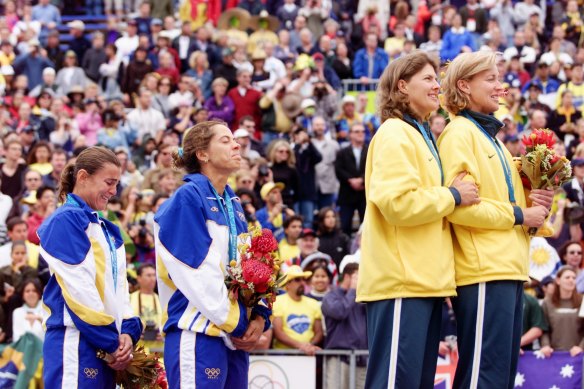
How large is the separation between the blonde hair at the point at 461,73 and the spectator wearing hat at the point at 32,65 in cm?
1590

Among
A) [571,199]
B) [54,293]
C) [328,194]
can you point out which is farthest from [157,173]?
[54,293]

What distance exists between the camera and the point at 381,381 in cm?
669

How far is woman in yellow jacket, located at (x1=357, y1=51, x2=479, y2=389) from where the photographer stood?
6633mm

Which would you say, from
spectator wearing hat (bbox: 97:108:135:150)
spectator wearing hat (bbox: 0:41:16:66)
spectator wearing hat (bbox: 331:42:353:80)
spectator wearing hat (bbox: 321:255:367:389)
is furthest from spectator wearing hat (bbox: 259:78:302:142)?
spectator wearing hat (bbox: 321:255:367:389)

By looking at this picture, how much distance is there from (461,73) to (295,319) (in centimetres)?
570

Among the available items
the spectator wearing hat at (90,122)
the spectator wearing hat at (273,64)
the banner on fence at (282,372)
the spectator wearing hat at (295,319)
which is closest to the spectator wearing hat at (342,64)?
the spectator wearing hat at (273,64)

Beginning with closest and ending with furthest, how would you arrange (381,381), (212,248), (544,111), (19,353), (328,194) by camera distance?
(381,381), (212,248), (19,353), (328,194), (544,111)

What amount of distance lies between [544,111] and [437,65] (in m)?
13.3

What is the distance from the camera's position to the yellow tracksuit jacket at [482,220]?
22.2 feet

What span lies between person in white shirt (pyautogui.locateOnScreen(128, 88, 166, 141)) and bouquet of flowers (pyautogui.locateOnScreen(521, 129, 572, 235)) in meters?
12.8

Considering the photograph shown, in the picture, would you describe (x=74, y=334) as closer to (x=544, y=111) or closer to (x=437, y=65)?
(x=437, y=65)

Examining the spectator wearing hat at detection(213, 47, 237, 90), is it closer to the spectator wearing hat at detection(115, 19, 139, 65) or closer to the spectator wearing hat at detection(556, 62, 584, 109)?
the spectator wearing hat at detection(115, 19, 139, 65)

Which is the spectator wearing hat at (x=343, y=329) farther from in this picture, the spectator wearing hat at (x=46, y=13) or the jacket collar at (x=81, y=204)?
the spectator wearing hat at (x=46, y=13)

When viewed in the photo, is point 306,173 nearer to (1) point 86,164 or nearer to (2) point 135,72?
(2) point 135,72
